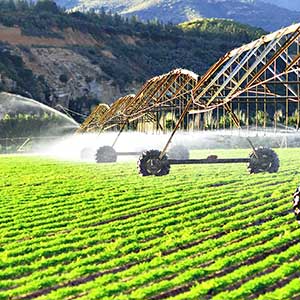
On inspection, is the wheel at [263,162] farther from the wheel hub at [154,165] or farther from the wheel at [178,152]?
the wheel at [178,152]

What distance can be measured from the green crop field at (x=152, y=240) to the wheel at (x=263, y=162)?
64.8 inches

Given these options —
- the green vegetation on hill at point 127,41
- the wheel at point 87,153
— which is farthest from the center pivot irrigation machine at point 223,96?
→ the green vegetation on hill at point 127,41

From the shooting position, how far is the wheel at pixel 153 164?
1988cm

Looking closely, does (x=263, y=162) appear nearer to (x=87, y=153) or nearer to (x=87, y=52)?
(x=87, y=153)

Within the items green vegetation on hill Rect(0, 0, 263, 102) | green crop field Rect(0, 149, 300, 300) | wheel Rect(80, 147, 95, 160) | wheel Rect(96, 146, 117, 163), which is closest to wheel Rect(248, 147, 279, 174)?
green crop field Rect(0, 149, 300, 300)

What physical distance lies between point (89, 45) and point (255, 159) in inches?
3257

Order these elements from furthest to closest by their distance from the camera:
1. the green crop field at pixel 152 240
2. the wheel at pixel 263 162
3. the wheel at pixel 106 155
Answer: the wheel at pixel 106 155 < the wheel at pixel 263 162 < the green crop field at pixel 152 240

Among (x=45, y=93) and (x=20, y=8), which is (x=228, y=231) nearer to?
(x=45, y=93)

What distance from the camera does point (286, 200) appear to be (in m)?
14.1

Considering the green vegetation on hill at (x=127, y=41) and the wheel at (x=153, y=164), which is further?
the green vegetation on hill at (x=127, y=41)

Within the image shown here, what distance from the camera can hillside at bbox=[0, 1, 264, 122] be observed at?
80.5 m

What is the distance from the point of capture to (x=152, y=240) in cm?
1039

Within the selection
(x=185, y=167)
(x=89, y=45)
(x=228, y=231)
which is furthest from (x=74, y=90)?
(x=228, y=231)

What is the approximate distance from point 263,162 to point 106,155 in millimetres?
8137
